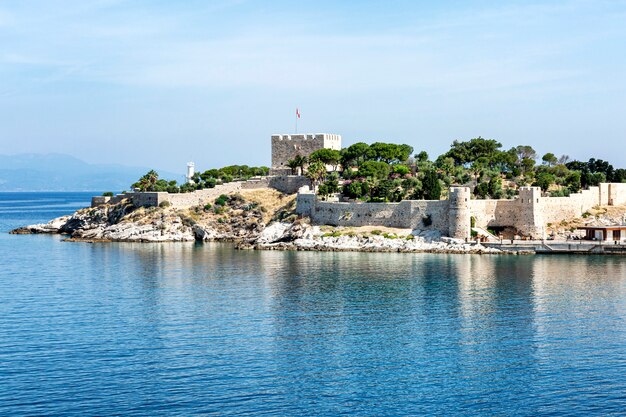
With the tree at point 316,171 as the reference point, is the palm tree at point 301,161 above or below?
above

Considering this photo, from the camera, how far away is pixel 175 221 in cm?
7931

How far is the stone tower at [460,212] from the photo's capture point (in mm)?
66438

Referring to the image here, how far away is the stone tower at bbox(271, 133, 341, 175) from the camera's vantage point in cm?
8831

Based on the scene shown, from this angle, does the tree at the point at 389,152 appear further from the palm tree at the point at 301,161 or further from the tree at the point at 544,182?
the tree at the point at 544,182

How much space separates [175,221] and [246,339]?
46.4m

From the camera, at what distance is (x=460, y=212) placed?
6662cm

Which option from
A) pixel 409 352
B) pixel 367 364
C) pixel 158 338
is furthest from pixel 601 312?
pixel 158 338

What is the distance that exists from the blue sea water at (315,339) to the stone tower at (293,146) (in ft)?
105

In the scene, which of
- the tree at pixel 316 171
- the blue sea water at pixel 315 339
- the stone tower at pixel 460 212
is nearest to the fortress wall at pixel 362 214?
the stone tower at pixel 460 212

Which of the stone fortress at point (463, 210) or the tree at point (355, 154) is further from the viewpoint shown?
the tree at point (355, 154)

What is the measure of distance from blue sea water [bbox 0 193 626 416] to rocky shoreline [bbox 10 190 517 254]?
32.3 ft

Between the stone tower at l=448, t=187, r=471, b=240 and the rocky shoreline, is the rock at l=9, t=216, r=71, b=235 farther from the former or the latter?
the stone tower at l=448, t=187, r=471, b=240

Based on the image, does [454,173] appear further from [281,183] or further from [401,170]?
[281,183]

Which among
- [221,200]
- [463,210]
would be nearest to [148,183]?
[221,200]
